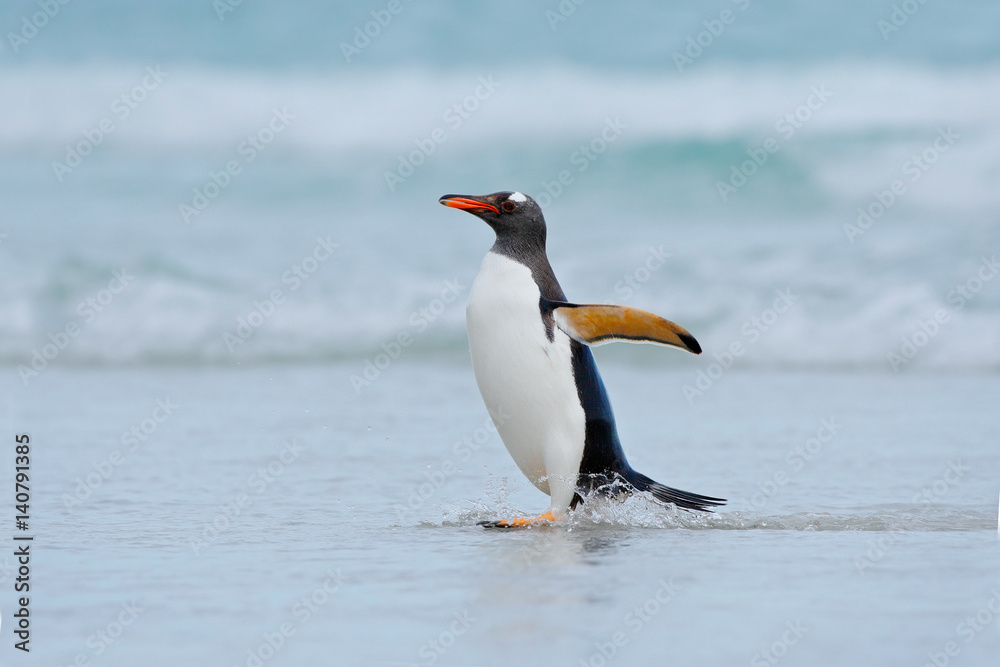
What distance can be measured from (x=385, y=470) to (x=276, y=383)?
483 centimetres

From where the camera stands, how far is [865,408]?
8.21 m

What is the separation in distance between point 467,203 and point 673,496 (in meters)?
1.35

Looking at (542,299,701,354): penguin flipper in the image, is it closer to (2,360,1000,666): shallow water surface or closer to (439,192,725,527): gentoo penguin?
(439,192,725,527): gentoo penguin

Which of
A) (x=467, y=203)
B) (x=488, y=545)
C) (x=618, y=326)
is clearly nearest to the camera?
(x=488, y=545)

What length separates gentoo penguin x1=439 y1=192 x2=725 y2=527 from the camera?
4.25m

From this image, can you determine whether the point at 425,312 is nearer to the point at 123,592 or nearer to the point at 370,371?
the point at 370,371

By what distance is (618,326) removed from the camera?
13.6ft

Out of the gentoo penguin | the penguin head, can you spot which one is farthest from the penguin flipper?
the penguin head

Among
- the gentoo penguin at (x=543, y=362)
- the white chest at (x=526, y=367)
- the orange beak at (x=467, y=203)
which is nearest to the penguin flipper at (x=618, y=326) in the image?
the gentoo penguin at (x=543, y=362)

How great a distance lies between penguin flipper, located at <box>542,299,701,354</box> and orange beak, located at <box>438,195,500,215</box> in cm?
50

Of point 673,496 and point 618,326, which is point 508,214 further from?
point 673,496

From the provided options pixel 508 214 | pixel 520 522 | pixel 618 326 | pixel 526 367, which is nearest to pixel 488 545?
pixel 520 522

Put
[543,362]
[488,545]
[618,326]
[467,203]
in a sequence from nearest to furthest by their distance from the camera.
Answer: [488,545] < [618,326] < [543,362] < [467,203]

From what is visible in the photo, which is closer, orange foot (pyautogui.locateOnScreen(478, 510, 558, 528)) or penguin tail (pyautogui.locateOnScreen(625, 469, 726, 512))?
orange foot (pyautogui.locateOnScreen(478, 510, 558, 528))
